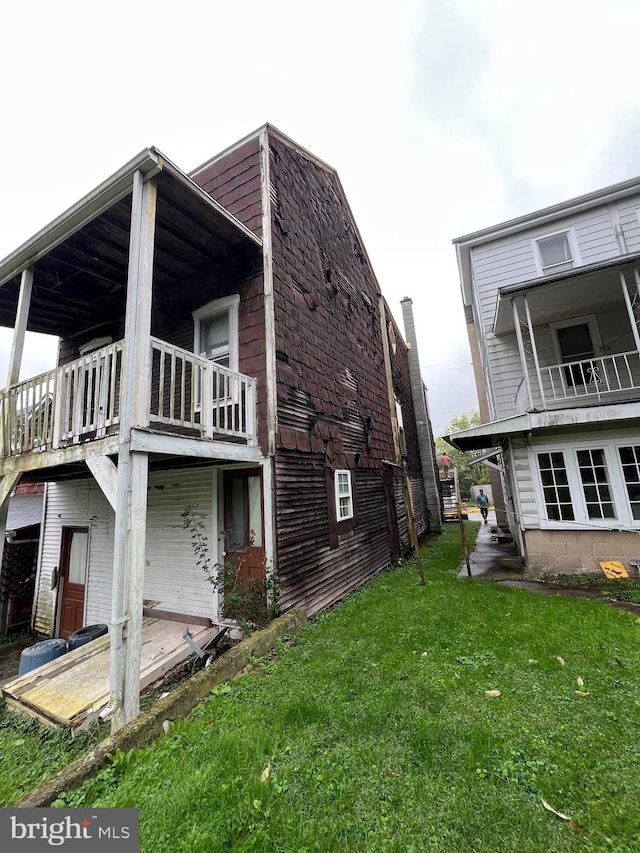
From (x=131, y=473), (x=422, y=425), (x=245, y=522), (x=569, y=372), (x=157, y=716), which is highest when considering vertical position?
(x=422, y=425)

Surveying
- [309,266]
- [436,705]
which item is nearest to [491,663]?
[436,705]

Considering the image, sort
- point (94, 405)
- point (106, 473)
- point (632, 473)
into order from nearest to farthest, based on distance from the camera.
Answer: point (106, 473)
point (94, 405)
point (632, 473)

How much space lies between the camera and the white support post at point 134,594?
3213 mm

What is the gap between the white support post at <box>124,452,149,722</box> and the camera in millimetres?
3213

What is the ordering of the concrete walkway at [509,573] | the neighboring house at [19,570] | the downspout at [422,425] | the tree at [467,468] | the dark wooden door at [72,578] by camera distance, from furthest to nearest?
the tree at [467,468] < the downspout at [422,425] < the neighboring house at [19,570] < the dark wooden door at [72,578] < the concrete walkway at [509,573]

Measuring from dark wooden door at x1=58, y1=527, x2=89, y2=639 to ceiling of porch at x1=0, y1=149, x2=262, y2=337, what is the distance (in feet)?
16.3

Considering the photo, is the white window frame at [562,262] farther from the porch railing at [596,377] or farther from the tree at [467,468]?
the tree at [467,468]

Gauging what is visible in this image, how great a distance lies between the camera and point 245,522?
5.74 metres

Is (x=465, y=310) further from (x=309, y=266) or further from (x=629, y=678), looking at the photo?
(x=629, y=678)

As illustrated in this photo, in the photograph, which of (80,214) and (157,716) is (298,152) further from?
(157,716)

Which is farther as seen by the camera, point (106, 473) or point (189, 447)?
point (189, 447)

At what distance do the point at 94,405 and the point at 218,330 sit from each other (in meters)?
2.79

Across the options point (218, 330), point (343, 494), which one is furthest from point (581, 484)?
point (218, 330)

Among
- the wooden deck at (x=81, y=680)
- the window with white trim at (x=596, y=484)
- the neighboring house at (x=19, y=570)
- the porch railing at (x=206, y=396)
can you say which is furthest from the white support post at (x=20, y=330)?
the window with white trim at (x=596, y=484)
